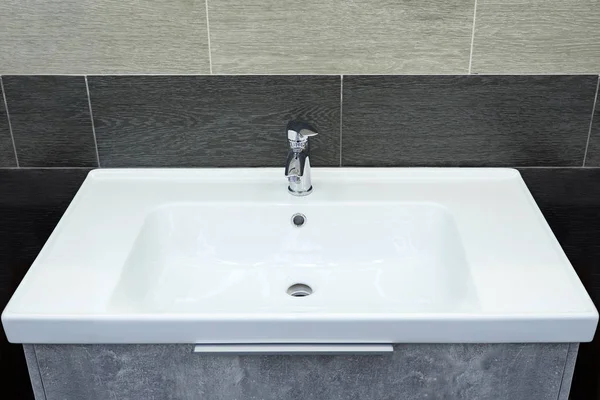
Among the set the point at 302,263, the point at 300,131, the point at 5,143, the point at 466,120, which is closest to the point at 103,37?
the point at 5,143

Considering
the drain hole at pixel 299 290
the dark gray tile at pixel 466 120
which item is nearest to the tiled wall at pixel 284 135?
the dark gray tile at pixel 466 120

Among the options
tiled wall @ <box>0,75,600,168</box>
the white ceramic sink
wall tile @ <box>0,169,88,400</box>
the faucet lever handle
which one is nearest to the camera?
the white ceramic sink

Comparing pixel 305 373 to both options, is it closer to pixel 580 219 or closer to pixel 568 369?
pixel 568 369

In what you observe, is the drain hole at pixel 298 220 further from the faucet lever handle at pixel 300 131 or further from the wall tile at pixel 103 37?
the wall tile at pixel 103 37

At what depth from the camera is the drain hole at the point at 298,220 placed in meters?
1.59

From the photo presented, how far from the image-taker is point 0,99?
1630mm

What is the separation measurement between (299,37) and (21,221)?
0.75 metres

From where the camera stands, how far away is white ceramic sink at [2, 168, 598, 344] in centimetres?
123

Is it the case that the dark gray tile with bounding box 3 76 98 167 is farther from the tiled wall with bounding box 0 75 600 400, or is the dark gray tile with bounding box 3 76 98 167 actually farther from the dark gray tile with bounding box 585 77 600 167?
the dark gray tile with bounding box 585 77 600 167

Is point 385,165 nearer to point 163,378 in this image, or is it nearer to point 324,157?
point 324,157

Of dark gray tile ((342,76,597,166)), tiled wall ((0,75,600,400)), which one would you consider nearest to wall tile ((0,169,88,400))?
tiled wall ((0,75,600,400))

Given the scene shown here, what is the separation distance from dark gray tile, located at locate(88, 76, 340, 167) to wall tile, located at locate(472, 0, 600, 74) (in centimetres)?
32

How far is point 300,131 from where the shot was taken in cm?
151

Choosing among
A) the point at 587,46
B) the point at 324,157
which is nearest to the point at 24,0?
the point at 324,157
